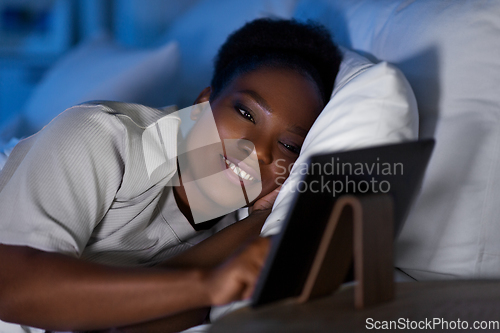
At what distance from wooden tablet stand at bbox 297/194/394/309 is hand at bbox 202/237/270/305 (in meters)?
0.06

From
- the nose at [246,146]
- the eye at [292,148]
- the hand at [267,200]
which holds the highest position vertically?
the nose at [246,146]

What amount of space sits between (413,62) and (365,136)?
285 mm

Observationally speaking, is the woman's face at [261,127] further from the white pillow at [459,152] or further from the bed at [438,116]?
the white pillow at [459,152]

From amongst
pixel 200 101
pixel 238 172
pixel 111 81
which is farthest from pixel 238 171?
pixel 111 81

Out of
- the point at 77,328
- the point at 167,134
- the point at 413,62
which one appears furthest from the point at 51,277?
the point at 413,62

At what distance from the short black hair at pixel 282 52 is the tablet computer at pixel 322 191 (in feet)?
1.40

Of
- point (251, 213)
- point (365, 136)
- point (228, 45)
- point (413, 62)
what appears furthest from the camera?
point (228, 45)

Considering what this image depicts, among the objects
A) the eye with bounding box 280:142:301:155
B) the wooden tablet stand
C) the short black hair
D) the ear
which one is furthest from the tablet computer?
the ear

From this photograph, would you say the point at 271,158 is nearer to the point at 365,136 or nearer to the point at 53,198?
the point at 365,136

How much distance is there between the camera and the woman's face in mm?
801

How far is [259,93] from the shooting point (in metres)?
0.83

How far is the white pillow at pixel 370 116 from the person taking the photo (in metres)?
0.59

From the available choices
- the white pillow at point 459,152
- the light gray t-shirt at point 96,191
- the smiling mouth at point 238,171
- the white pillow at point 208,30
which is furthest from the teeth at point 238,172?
the white pillow at point 208,30

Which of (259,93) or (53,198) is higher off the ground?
(259,93)
